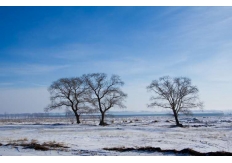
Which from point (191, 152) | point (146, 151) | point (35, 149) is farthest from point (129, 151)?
point (35, 149)

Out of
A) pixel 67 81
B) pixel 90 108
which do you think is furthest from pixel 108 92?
pixel 67 81

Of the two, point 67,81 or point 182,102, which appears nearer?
point 182,102

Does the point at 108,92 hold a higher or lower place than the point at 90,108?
higher

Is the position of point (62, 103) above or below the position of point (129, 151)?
above

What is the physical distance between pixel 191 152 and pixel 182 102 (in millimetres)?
31179

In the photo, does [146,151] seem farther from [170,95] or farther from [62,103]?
[62,103]

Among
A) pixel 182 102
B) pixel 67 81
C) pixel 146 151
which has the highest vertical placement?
pixel 67 81

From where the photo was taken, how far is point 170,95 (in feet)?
143

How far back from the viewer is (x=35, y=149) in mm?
→ 14016
